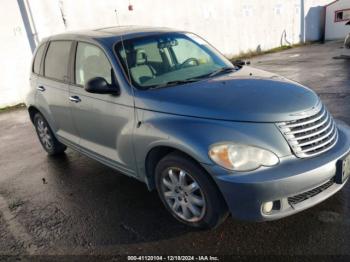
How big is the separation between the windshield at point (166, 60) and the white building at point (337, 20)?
57.7 feet

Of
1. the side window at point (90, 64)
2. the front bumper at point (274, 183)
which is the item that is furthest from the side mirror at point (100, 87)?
the front bumper at point (274, 183)

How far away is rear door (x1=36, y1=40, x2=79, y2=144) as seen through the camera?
4438 mm

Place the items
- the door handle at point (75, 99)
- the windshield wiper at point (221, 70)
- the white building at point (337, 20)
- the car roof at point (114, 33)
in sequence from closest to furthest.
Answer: the windshield wiper at point (221, 70)
the car roof at point (114, 33)
the door handle at point (75, 99)
the white building at point (337, 20)

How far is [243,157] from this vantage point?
8.80 feet

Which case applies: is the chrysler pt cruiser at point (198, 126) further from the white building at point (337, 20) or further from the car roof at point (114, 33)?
the white building at point (337, 20)

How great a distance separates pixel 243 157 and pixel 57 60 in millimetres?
3117

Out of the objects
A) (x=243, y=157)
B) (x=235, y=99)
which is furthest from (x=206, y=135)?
(x=235, y=99)

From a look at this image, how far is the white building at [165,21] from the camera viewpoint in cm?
988

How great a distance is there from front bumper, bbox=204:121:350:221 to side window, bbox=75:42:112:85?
171cm

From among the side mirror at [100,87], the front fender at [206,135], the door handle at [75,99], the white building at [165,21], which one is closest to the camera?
the front fender at [206,135]

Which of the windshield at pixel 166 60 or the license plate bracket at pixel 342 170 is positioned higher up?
the windshield at pixel 166 60

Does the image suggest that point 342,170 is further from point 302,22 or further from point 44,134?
point 302,22

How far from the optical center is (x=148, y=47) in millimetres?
3891

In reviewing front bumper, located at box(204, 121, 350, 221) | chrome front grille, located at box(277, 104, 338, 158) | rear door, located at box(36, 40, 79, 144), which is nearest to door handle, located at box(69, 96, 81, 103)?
rear door, located at box(36, 40, 79, 144)
